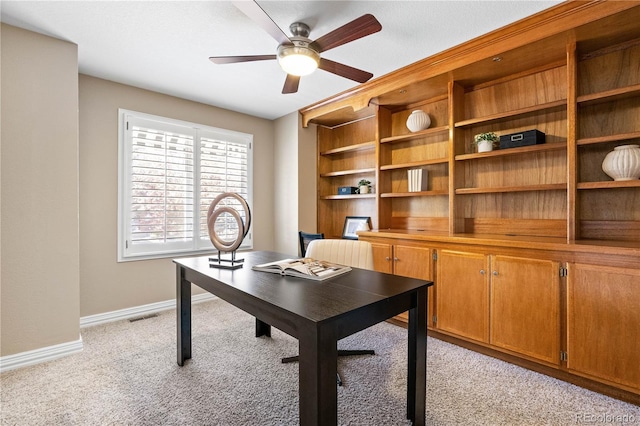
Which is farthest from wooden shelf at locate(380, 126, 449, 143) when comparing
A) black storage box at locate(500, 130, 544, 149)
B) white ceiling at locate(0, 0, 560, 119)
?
white ceiling at locate(0, 0, 560, 119)

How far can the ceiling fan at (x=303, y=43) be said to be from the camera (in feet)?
5.62

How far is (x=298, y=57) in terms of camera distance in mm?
2066

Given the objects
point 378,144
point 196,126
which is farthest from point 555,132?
point 196,126

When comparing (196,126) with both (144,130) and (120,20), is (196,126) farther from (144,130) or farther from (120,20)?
(120,20)

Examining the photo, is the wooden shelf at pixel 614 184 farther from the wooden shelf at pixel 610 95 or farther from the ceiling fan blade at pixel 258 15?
the ceiling fan blade at pixel 258 15

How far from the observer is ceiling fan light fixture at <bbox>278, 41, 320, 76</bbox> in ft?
6.68

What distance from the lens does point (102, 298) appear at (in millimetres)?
3135

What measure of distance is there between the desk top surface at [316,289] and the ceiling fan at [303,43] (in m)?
1.42

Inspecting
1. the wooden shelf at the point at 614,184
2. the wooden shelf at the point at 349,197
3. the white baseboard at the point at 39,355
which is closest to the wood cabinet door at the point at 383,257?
the wooden shelf at the point at 349,197

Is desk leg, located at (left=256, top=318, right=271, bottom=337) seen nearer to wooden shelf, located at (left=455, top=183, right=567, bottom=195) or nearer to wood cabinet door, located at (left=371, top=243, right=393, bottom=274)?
wood cabinet door, located at (left=371, top=243, right=393, bottom=274)

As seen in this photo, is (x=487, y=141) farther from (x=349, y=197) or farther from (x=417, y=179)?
(x=349, y=197)

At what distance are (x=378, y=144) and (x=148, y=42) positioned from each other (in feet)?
7.76

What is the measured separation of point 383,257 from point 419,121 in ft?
4.85

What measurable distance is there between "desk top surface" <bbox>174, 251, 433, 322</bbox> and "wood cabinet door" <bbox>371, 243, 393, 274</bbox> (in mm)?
1279
